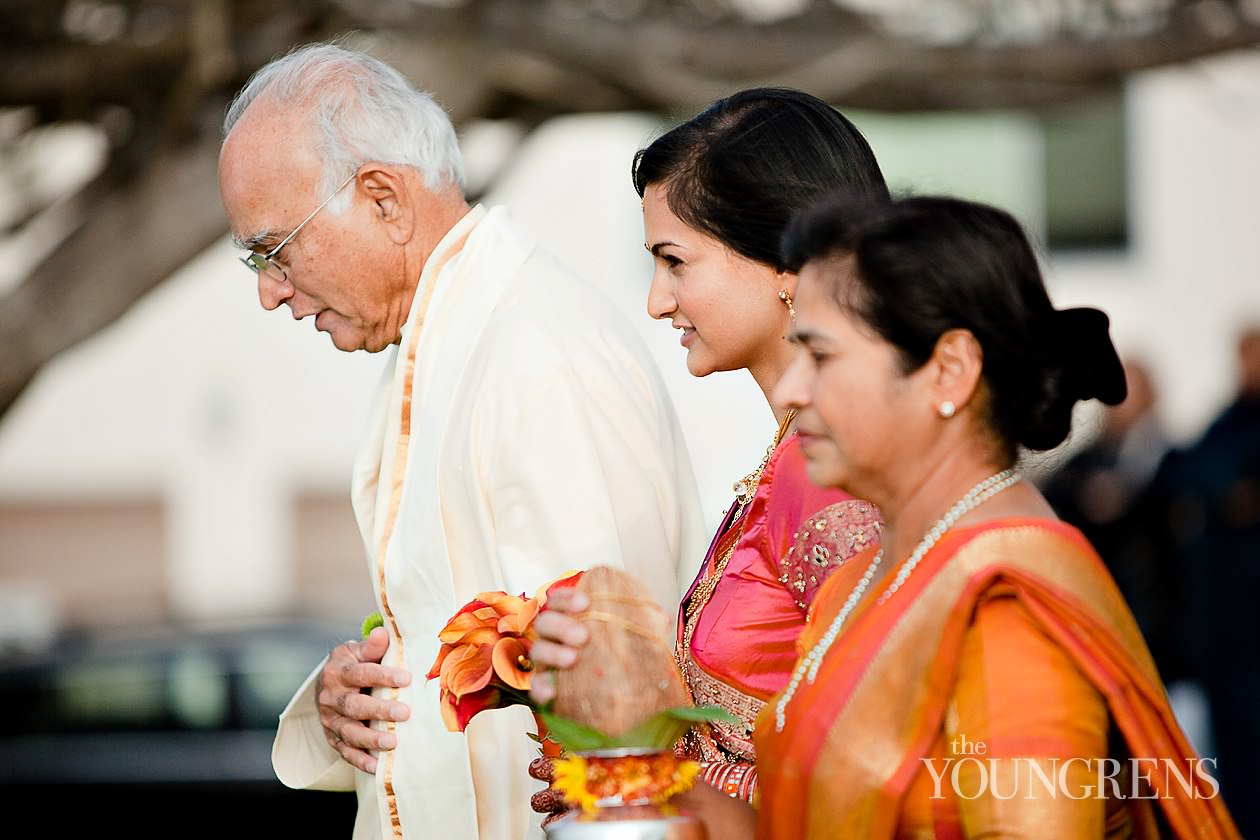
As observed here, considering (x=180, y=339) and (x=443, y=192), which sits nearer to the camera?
(x=443, y=192)

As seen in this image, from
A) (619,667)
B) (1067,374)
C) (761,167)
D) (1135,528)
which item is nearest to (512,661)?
(619,667)

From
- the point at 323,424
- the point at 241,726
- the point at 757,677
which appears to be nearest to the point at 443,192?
the point at 757,677

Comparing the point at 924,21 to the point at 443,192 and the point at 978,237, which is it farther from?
the point at 978,237

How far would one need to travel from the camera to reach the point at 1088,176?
17.0 m

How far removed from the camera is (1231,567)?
25.5ft

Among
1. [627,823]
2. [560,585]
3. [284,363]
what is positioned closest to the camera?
[627,823]

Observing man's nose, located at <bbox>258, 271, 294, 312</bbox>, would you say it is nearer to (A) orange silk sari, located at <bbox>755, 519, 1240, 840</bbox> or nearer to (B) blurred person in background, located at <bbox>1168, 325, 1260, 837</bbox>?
(A) orange silk sari, located at <bbox>755, 519, 1240, 840</bbox>

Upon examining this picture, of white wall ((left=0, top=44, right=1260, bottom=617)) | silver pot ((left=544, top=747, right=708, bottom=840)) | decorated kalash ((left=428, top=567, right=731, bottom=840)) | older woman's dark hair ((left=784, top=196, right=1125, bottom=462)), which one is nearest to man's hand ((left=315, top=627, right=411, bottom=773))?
decorated kalash ((left=428, top=567, right=731, bottom=840))

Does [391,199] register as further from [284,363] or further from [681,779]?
[284,363]

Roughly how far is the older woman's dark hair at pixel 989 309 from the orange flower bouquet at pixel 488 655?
0.51 m

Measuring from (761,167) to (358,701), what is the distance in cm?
107

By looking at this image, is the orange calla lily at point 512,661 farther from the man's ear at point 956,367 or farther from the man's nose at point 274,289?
the man's nose at point 274,289

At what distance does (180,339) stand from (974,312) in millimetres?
15447

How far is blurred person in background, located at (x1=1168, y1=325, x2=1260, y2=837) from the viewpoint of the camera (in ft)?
25.2
